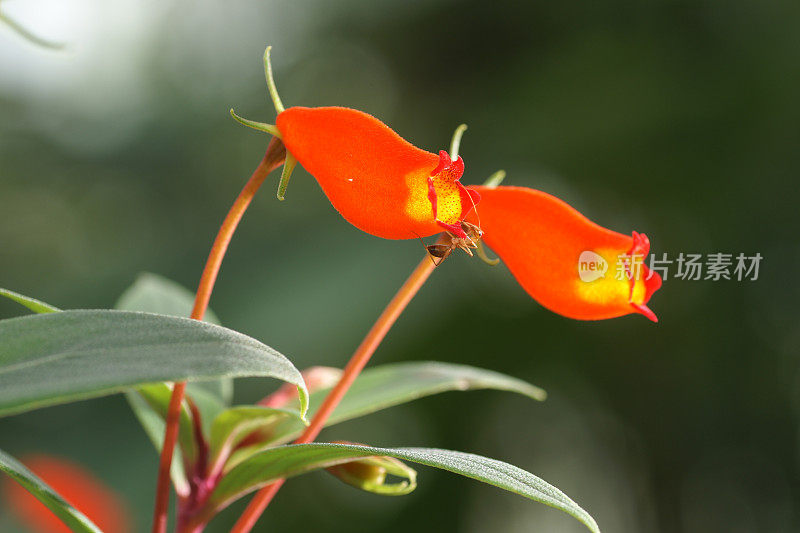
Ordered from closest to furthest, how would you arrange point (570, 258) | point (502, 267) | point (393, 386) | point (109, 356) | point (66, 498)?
point (109, 356) → point (570, 258) → point (393, 386) → point (66, 498) → point (502, 267)

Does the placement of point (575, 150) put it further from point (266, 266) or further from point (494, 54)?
point (266, 266)

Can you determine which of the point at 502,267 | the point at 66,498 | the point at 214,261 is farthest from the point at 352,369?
the point at 502,267

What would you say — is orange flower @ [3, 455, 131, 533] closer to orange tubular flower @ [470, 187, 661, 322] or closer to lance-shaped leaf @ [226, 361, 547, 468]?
lance-shaped leaf @ [226, 361, 547, 468]

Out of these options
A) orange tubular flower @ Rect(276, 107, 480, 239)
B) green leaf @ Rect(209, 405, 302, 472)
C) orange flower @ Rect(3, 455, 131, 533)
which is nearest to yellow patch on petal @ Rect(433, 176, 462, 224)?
orange tubular flower @ Rect(276, 107, 480, 239)

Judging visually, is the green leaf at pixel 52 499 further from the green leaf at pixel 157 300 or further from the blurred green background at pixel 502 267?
the blurred green background at pixel 502 267

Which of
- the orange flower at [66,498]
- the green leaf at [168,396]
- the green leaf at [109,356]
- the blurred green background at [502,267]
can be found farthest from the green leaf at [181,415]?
the blurred green background at [502,267]

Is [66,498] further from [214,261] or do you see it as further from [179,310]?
[214,261]

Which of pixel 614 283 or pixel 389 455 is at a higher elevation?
pixel 614 283
